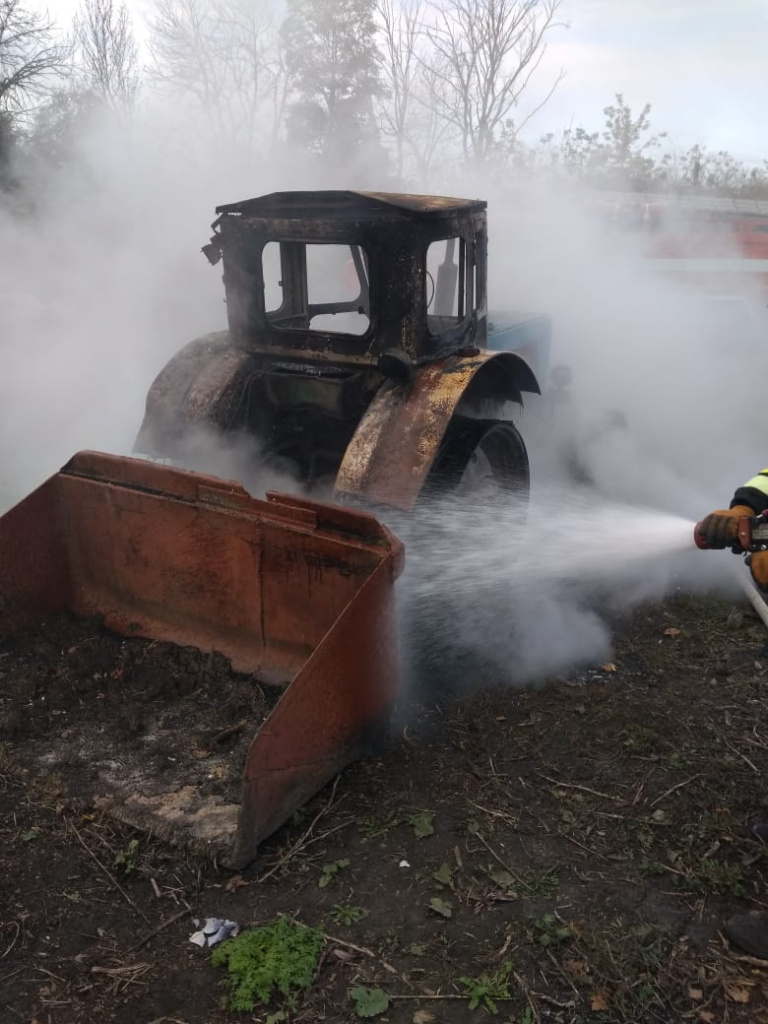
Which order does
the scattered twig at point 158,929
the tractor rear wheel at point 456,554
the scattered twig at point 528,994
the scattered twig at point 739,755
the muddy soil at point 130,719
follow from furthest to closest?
the tractor rear wheel at point 456,554 → the scattered twig at point 739,755 → the muddy soil at point 130,719 → the scattered twig at point 158,929 → the scattered twig at point 528,994

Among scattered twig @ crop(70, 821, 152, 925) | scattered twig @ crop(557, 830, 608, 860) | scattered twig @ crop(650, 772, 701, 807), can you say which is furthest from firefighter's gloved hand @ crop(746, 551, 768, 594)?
scattered twig @ crop(70, 821, 152, 925)

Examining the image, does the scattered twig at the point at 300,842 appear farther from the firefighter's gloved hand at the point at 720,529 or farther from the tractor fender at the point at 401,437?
the firefighter's gloved hand at the point at 720,529

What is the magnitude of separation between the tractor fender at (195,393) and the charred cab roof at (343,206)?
2.48ft

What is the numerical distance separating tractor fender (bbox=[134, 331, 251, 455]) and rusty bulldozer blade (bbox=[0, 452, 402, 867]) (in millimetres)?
583

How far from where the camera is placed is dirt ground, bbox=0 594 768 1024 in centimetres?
234

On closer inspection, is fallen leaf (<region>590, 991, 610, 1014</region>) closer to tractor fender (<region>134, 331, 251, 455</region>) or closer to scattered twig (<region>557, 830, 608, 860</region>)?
scattered twig (<region>557, 830, 608, 860</region>)

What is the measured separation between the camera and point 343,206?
13.0 feet

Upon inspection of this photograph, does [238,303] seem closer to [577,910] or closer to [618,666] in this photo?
[618,666]

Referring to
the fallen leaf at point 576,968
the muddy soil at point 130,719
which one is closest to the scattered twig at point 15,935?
the muddy soil at point 130,719

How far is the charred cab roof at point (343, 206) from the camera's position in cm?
386

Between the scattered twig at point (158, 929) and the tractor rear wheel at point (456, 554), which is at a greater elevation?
the tractor rear wheel at point (456, 554)

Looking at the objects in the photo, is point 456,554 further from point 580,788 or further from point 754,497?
point 754,497

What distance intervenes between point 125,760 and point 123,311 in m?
6.91

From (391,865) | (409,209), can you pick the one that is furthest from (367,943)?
(409,209)
